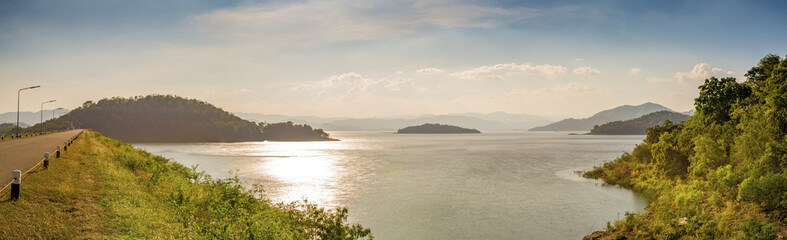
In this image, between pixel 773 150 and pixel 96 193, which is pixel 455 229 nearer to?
pixel 773 150

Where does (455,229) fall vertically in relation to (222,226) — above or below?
below

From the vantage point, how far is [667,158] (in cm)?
5244

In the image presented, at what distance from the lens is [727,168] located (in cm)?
3659

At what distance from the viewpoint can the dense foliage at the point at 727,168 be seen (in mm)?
29062

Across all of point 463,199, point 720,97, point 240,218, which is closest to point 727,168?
point 720,97

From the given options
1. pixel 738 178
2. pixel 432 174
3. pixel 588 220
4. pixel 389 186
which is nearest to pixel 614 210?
pixel 588 220

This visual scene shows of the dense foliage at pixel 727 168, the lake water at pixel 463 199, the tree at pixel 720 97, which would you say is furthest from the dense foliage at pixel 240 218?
the tree at pixel 720 97

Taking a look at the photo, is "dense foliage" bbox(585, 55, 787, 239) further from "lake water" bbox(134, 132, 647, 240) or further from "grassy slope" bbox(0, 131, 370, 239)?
"grassy slope" bbox(0, 131, 370, 239)

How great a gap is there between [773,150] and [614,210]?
19.0m

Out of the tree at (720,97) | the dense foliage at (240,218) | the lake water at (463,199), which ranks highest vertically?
the tree at (720,97)

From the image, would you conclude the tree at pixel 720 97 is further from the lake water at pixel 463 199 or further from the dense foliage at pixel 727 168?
the lake water at pixel 463 199

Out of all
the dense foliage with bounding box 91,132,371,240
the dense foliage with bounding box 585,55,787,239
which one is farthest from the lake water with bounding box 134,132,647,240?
the dense foliage with bounding box 91,132,371,240

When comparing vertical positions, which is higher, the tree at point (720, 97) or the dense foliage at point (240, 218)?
the tree at point (720, 97)

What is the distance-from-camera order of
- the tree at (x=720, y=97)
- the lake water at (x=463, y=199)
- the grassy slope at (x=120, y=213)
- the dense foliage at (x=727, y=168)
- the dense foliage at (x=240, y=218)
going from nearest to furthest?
the grassy slope at (x=120, y=213) → the dense foliage at (x=240, y=218) → the dense foliage at (x=727, y=168) → the lake water at (x=463, y=199) → the tree at (x=720, y=97)
